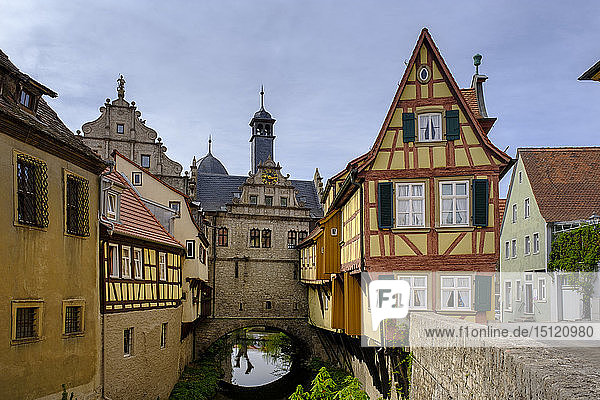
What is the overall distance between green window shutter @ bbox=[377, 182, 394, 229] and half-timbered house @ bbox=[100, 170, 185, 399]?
613 centimetres

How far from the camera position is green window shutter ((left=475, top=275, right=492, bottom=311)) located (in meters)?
14.9

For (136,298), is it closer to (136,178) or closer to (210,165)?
(136,178)

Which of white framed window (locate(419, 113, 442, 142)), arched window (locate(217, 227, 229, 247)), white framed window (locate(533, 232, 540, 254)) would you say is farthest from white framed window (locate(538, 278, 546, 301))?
arched window (locate(217, 227, 229, 247))

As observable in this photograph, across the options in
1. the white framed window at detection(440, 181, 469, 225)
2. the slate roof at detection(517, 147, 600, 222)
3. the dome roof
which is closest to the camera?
→ the white framed window at detection(440, 181, 469, 225)

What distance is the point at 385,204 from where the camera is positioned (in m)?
15.3

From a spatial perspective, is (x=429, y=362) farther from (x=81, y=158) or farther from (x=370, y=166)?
(x=81, y=158)

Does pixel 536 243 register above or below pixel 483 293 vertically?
above

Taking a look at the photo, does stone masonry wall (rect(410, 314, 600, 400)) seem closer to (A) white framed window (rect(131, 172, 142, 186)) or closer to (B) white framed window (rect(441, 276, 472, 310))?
(B) white framed window (rect(441, 276, 472, 310))

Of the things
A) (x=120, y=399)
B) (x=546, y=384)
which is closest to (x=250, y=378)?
(x=120, y=399)

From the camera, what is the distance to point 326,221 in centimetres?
2161

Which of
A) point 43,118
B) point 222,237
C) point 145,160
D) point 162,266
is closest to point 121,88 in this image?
point 145,160

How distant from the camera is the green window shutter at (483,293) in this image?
48.9ft

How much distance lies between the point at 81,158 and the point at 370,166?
6.61 meters

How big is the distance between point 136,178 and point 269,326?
11473mm
